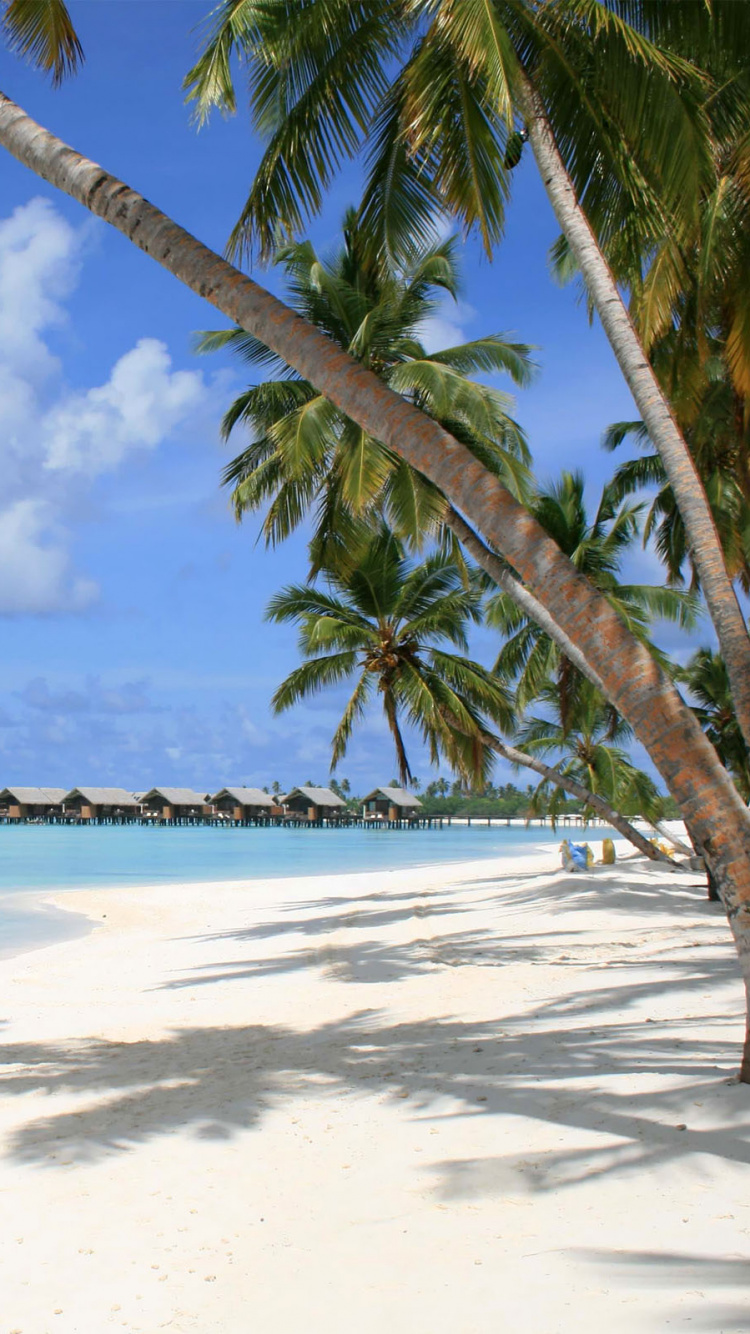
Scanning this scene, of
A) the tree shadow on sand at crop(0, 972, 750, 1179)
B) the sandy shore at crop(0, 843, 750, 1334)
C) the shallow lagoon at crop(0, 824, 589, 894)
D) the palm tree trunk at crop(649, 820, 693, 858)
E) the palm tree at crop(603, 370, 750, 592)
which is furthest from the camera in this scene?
the shallow lagoon at crop(0, 824, 589, 894)

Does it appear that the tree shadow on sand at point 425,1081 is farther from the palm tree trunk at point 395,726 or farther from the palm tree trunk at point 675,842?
the palm tree trunk at point 675,842

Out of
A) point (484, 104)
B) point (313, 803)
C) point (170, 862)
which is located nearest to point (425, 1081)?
point (484, 104)

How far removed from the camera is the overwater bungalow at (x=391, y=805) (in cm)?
8456

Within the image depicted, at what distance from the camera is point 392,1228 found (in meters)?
3.42

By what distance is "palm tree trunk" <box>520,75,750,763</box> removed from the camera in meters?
4.90

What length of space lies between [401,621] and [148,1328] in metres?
15.2

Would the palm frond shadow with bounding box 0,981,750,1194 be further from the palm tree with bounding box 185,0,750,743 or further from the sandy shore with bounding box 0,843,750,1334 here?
the palm tree with bounding box 185,0,750,743

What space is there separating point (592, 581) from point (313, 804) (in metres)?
66.5

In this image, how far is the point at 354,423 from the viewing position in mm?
11938

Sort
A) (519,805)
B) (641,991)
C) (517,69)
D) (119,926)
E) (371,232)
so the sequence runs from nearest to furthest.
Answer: (517,69) → (641,991) → (371,232) → (119,926) → (519,805)

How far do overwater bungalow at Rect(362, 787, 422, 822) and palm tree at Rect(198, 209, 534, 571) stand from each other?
71.0 m

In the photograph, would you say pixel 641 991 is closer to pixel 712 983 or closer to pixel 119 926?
pixel 712 983

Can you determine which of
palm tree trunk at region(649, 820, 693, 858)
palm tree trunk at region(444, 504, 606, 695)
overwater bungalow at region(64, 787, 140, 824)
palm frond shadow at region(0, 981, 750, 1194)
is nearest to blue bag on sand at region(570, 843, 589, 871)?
palm tree trunk at region(649, 820, 693, 858)

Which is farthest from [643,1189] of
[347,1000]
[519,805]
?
[519,805]
